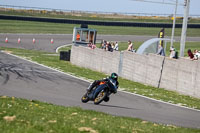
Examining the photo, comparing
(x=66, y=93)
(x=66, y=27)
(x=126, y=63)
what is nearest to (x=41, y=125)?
(x=66, y=93)

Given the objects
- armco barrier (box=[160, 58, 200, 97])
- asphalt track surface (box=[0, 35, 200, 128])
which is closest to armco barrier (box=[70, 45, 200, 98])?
armco barrier (box=[160, 58, 200, 97])

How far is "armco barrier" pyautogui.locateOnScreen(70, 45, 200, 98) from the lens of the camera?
864 inches

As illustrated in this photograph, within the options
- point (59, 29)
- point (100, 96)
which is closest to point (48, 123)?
point (100, 96)

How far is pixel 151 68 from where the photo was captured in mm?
25172

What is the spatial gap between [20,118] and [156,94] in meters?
12.8

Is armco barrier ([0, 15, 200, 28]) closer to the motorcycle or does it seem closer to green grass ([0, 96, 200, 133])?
→ the motorcycle

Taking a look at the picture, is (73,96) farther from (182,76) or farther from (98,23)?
(98,23)

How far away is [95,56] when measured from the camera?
31719 millimetres

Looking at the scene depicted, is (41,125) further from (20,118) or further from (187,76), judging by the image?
(187,76)

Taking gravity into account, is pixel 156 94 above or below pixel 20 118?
below

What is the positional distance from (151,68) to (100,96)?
9.10 m

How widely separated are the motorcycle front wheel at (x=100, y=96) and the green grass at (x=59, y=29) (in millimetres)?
46980

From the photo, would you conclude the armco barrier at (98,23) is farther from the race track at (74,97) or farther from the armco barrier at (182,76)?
the armco barrier at (182,76)

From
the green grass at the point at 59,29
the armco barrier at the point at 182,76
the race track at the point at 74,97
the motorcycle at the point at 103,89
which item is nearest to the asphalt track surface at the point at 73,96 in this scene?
the race track at the point at 74,97
